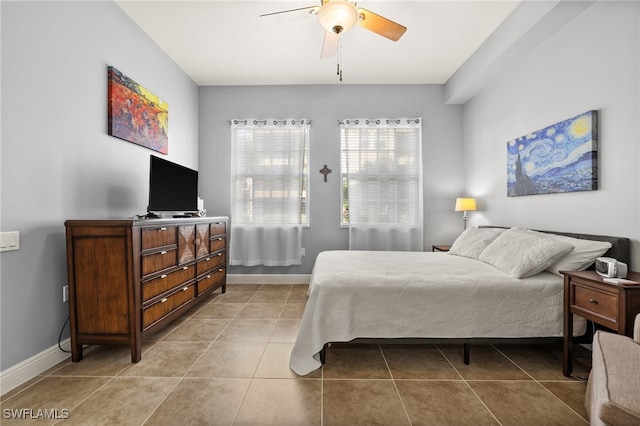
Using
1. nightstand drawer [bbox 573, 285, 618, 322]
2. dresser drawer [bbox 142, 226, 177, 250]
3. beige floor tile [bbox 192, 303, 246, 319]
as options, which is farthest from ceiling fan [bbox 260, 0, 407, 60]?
beige floor tile [bbox 192, 303, 246, 319]

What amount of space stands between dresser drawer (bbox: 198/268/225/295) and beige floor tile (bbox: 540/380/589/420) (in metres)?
3.07

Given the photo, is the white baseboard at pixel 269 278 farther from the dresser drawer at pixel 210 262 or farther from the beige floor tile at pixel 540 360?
the beige floor tile at pixel 540 360

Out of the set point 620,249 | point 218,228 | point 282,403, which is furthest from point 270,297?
point 620,249

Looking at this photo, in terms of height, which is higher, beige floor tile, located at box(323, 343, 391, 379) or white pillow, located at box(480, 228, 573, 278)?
white pillow, located at box(480, 228, 573, 278)

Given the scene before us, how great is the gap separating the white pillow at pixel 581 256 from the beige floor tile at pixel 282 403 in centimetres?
191

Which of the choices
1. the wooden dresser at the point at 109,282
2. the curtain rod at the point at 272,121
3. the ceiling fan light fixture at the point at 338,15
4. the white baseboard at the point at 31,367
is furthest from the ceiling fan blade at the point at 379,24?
the white baseboard at the point at 31,367

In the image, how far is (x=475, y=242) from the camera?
9.63 feet

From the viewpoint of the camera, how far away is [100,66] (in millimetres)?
2414

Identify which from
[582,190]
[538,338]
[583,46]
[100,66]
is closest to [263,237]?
[100,66]

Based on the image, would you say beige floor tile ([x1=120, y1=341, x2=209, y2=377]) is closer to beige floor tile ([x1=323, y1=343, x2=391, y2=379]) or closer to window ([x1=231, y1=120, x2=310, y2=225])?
beige floor tile ([x1=323, y1=343, x2=391, y2=379])

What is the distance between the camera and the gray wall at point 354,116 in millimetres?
4238

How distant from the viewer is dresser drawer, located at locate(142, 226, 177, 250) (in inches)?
85.0

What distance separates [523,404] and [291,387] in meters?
1.36

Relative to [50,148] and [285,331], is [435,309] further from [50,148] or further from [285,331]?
[50,148]
